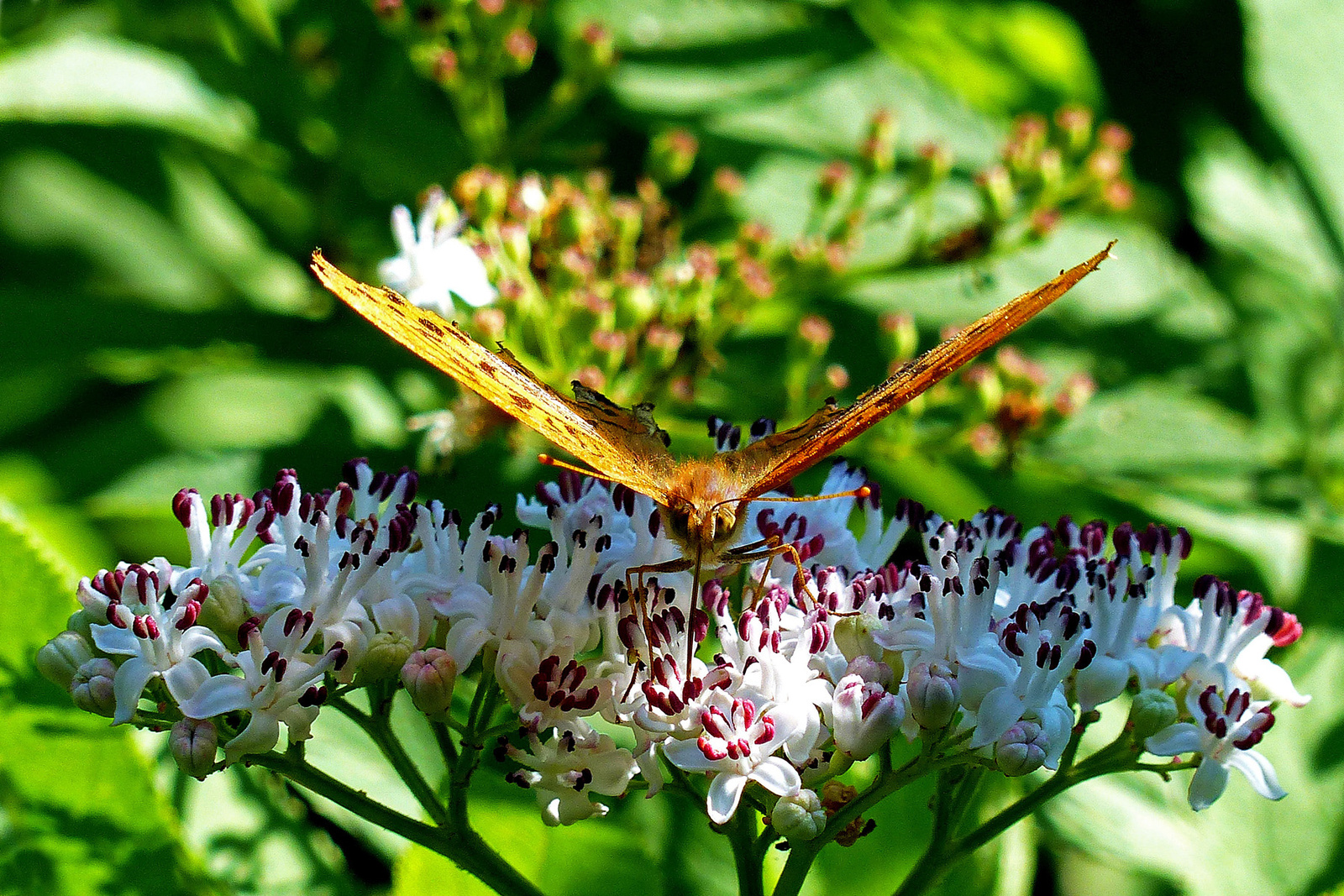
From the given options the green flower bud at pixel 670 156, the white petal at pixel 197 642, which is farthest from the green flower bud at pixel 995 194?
the white petal at pixel 197 642

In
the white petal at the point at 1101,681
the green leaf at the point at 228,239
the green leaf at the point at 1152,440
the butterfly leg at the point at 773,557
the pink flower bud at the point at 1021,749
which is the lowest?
the green leaf at the point at 1152,440

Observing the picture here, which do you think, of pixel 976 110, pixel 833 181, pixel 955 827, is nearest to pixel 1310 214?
pixel 976 110

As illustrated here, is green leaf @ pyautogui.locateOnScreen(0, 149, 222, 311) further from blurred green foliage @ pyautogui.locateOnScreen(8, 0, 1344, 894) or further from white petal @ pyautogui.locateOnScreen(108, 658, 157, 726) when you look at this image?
white petal @ pyautogui.locateOnScreen(108, 658, 157, 726)

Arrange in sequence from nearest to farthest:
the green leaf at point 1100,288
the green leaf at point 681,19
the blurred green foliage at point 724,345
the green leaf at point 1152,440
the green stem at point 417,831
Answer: the green stem at point 417,831 → the blurred green foliage at point 724,345 → the green leaf at point 1152,440 → the green leaf at point 1100,288 → the green leaf at point 681,19

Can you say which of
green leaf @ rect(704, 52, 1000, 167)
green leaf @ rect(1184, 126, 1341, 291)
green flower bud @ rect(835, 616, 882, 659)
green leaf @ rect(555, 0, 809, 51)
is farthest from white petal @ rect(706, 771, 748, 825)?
green leaf @ rect(1184, 126, 1341, 291)

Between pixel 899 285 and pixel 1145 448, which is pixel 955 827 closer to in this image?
pixel 1145 448

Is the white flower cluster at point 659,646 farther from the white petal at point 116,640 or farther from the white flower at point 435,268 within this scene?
the white flower at point 435,268
